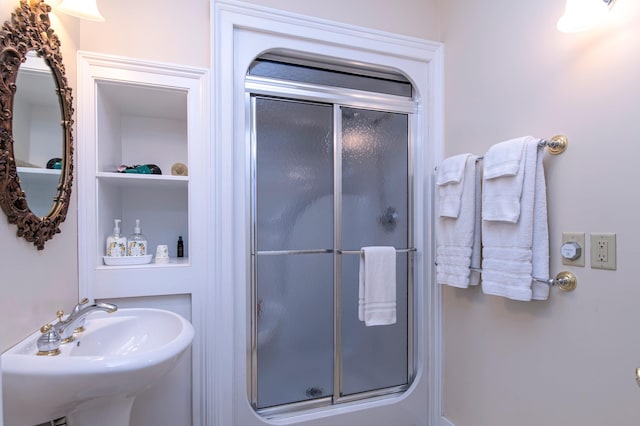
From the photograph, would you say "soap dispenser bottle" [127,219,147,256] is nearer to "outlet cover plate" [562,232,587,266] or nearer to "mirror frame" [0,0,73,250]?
"mirror frame" [0,0,73,250]

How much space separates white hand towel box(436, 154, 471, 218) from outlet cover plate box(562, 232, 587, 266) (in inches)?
17.2

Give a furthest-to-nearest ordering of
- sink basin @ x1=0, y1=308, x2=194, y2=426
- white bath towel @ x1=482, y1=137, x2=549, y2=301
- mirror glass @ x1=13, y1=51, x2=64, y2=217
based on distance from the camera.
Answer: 1. white bath towel @ x1=482, y1=137, x2=549, y2=301
2. mirror glass @ x1=13, y1=51, x2=64, y2=217
3. sink basin @ x1=0, y1=308, x2=194, y2=426

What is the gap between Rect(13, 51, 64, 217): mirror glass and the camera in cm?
99

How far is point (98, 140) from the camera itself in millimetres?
1412

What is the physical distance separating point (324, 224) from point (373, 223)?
0.30 metres

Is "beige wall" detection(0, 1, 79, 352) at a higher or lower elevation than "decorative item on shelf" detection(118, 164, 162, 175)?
lower

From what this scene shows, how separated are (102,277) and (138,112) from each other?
2.88ft

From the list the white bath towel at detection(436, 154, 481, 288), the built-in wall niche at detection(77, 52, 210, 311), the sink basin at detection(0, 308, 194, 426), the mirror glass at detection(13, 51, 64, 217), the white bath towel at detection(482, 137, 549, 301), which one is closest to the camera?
the sink basin at detection(0, 308, 194, 426)

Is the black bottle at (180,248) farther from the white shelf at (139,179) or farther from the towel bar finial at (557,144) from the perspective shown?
the towel bar finial at (557,144)

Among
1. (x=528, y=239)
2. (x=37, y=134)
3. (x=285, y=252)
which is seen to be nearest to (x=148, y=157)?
(x=37, y=134)

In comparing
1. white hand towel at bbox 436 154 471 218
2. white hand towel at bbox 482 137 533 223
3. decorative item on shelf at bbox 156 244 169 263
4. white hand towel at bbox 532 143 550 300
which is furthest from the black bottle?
white hand towel at bbox 532 143 550 300

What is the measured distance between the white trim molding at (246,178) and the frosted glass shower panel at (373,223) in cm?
12

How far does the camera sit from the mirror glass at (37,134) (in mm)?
989

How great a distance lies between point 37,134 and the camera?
1073 millimetres
